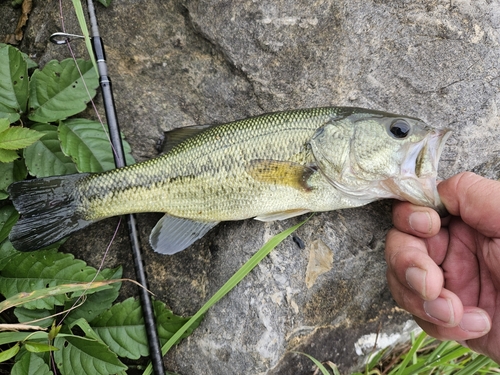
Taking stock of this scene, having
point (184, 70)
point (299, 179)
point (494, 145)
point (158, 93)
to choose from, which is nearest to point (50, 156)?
point (158, 93)

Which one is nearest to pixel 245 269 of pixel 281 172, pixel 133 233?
pixel 281 172

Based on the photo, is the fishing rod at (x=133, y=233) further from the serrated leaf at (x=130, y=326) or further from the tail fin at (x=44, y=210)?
the tail fin at (x=44, y=210)

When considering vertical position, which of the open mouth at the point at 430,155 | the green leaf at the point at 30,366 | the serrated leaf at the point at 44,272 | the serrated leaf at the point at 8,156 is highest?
the open mouth at the point at 430,155

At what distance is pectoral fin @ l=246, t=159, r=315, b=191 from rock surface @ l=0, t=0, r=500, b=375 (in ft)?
1.25

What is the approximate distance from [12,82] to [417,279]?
10.9 feet

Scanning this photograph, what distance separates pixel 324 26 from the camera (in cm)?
340

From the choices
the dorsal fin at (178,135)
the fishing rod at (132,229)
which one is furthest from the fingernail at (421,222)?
the fishing rod at (132,229)

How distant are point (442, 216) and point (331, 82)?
54.3 inches

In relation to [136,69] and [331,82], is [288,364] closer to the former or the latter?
[331,82]

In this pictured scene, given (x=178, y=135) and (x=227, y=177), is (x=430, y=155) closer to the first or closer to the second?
(x=227, y=177)

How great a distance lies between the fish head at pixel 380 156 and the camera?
2762 millimetres

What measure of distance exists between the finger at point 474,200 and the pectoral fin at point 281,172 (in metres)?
0.96

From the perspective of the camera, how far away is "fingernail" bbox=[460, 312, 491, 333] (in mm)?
2607

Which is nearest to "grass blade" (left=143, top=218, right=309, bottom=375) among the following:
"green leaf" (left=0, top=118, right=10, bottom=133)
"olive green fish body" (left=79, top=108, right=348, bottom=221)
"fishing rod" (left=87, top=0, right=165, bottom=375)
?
"olive green fish body" (left=79, top=108, right=348, bottom=221)
